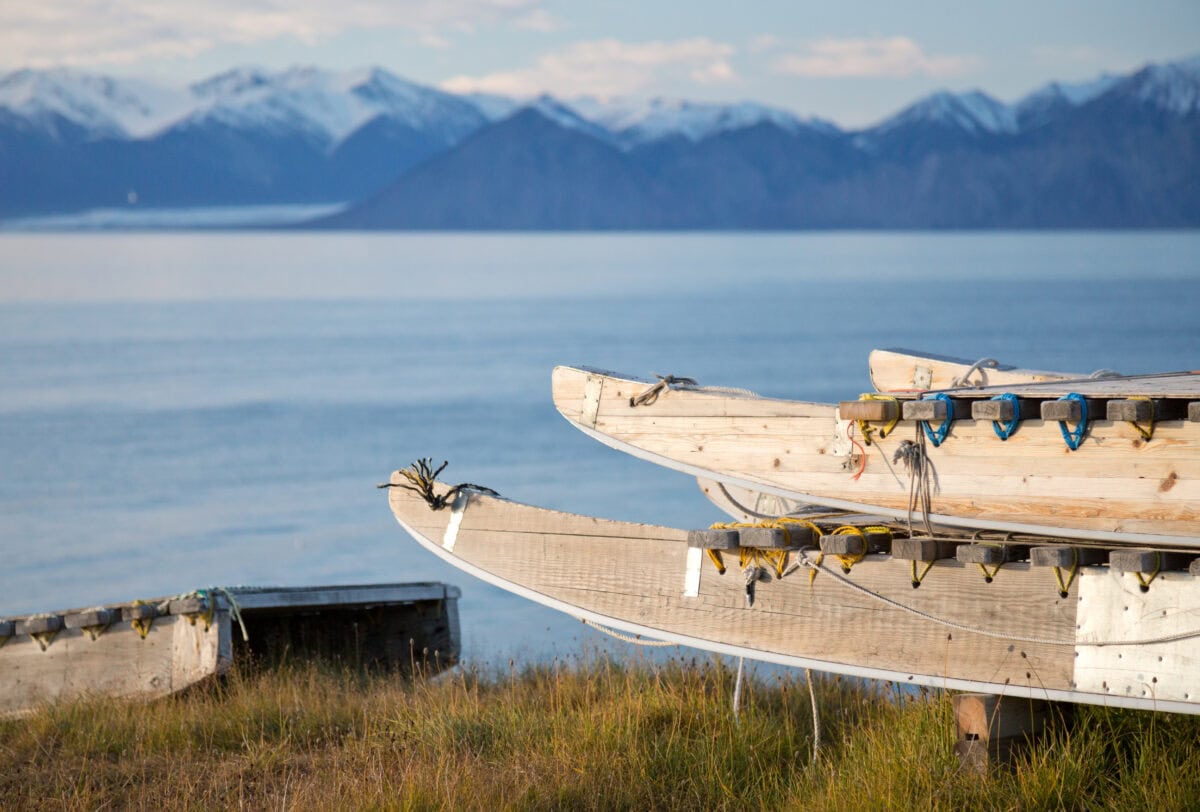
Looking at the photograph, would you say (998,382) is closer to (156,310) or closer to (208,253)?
(156,310)

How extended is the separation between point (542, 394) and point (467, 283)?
61.0 meters

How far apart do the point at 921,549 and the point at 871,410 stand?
56 centimetres

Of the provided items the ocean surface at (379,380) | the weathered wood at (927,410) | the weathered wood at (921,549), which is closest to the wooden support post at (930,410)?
the weathered wood at (927,410)

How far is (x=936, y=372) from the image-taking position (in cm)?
749

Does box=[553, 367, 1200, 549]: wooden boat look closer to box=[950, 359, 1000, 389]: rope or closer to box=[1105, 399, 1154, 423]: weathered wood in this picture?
box=[1105, 399, 1154, 423]: weathered wood

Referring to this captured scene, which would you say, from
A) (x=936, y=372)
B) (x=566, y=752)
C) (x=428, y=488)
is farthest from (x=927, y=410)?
(x=428, y=488)

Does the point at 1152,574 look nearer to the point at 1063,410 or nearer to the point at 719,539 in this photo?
the point at 1063,410

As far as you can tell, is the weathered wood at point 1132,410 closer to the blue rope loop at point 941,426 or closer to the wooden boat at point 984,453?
the wooden boat at point 984,453

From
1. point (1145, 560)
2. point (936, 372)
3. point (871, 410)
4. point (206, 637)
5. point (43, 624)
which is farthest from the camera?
point (43, 624)

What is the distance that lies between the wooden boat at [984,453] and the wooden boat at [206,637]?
261 centimetres

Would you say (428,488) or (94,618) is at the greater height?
(428,488)

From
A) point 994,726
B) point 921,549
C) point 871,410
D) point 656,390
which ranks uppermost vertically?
point 656,390

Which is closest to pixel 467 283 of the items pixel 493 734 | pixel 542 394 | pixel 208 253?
pixel 542 394

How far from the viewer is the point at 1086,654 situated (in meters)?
5.00
